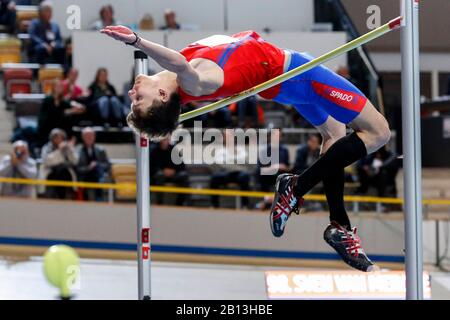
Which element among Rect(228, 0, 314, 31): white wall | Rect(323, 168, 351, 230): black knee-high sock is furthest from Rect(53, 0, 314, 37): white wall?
Rect(323, 168, 351, 230): black knee-high sock

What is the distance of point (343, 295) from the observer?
26.1 feet

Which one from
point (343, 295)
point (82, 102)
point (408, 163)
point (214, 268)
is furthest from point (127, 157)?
point (408, 163)

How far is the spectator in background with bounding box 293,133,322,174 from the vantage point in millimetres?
7703

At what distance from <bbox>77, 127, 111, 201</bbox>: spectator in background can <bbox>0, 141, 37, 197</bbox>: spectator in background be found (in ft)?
1.59

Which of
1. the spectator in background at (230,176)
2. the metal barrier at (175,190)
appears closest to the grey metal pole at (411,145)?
the spectator in background at (230,176)

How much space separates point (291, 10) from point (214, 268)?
3.07 metres

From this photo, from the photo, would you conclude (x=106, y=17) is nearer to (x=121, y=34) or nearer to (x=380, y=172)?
(x=380, y=172)

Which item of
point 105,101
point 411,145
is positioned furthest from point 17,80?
point 411,145

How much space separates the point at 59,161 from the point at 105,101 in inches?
33.0

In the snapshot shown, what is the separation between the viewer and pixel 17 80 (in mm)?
9523

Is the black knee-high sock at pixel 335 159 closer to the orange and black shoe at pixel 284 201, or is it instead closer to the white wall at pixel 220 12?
the orange and black shoe at pixel 284 201

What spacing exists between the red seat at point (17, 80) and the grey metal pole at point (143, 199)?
524 centimetres

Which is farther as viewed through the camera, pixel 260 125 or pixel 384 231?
pixel 384 231
